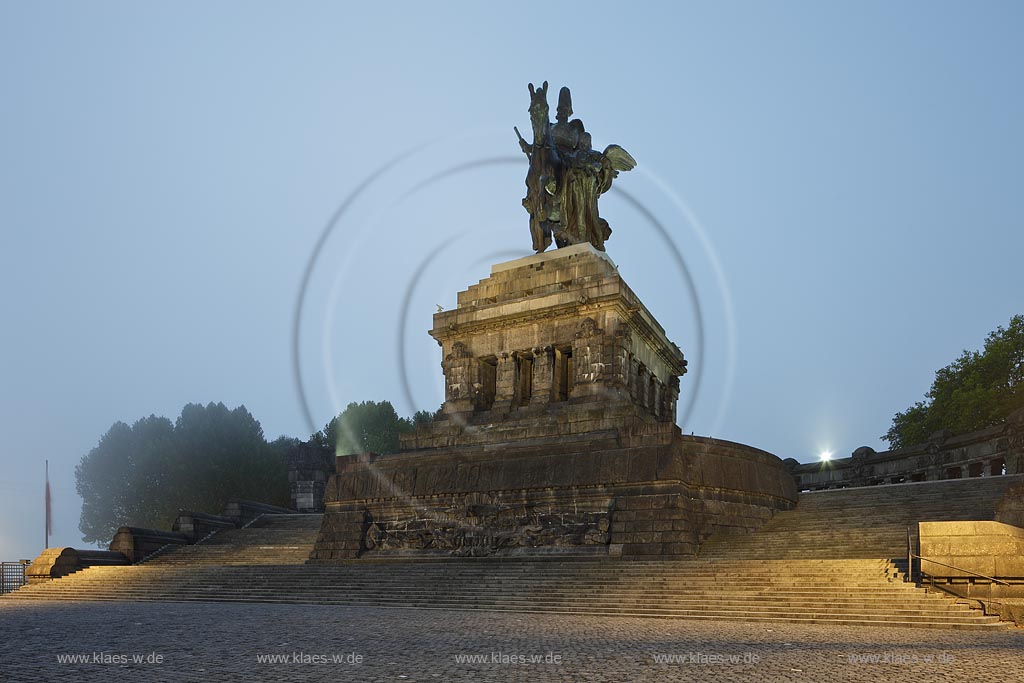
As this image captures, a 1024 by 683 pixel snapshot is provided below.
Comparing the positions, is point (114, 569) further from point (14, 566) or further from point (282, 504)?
point (282, 504)

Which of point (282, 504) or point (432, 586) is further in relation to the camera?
point (282, 504)

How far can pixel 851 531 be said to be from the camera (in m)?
22.2

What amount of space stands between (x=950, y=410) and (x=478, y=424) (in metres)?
31.7

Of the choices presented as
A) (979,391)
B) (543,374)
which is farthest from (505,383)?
(979,391)

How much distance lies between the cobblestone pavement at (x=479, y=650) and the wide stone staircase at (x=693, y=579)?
51.0 inches

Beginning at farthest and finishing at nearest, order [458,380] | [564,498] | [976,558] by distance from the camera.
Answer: [458,380] → [564,498] → [976,558]

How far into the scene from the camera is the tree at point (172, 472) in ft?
186

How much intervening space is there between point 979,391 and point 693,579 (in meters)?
36.1

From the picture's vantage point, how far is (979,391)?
4722 cm

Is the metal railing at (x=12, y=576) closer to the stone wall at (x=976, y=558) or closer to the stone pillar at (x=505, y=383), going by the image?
the stone pillar at (x=505, y=383)

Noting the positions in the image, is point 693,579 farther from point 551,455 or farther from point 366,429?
point 366,429

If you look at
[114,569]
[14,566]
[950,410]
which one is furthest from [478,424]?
[950,410]

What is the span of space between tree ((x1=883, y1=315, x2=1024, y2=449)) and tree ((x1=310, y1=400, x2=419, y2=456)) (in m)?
37.4

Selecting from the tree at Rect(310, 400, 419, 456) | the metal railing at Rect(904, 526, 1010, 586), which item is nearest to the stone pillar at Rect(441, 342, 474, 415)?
the metal railing at Rect(904, 526, 1010, 586)
